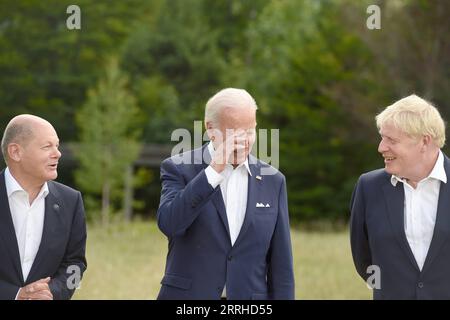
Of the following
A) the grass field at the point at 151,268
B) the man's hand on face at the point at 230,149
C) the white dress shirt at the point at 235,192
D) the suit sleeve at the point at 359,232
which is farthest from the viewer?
the grass field at the point at 151,268

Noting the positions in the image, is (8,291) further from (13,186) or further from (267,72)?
(267,72)

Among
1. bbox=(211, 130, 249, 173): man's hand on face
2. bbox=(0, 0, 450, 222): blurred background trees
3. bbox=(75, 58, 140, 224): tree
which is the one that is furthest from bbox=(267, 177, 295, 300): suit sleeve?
bbox=(0, 0, 450, 222): blurred background trees

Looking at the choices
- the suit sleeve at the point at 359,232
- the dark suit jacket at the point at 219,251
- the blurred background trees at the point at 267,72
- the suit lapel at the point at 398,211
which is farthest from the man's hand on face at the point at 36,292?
the blurred background trees at the point at 267,72

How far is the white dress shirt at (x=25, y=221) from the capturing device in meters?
4.70

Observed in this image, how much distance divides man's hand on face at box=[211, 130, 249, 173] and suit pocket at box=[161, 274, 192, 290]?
666 mm

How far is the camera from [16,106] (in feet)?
117

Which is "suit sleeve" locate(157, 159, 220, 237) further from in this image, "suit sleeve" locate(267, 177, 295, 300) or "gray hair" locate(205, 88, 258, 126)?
"suit sleeve" locate(267, 177, 295, 300)

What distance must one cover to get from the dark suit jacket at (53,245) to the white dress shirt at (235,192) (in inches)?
32.4

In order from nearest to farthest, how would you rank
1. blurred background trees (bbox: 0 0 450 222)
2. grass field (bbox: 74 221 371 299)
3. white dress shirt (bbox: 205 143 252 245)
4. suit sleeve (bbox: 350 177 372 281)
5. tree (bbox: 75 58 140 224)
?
white dress shirt (bbox: 205 143 252 245) < suit sleeve (bbox: 350 177 372 281) < grass field (bbox: 74 221 371 299) < tree (bbox: 75 58 140 224) < blurred background trees (bbox: 0 0 450 222)

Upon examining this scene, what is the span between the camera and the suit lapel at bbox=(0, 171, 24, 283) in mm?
4645

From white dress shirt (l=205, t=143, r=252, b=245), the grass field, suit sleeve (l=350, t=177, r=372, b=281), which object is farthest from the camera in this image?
the grass field

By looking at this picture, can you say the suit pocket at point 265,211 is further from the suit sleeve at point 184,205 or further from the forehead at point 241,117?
the forehead at point 241,117

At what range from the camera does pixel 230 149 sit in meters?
4.51

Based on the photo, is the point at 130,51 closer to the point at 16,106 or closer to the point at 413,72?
the point at 16,106
